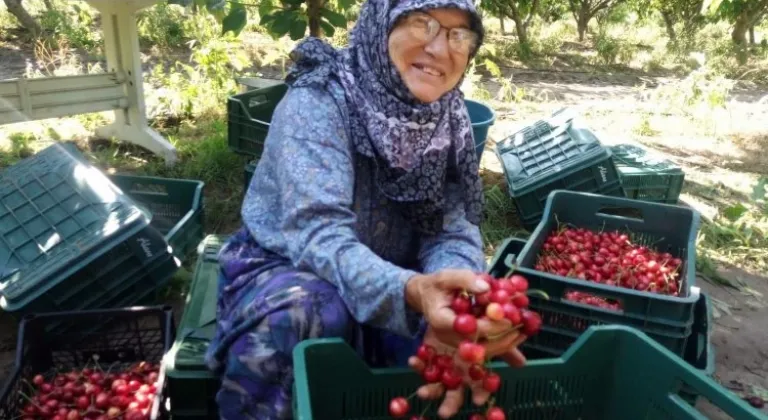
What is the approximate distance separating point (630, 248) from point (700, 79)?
457 cm

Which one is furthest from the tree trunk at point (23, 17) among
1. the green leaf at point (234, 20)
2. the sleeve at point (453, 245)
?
the sleeve at point (453, 245)

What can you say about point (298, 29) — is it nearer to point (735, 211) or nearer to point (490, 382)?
point (490, 382)

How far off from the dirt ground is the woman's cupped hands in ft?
5.21

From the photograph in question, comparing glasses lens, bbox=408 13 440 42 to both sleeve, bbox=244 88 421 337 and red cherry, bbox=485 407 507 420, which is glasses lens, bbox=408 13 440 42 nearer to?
sleeve, bbox=244 88 421 337

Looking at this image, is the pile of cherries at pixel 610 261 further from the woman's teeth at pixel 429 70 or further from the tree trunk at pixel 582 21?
the tree trunk at pixel 582 21

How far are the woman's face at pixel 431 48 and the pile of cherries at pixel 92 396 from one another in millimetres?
1167

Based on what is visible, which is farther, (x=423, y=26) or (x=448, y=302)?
(x=423, y=26)

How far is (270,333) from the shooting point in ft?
5.41

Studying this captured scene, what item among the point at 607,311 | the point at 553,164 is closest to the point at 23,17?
the point at 553,164

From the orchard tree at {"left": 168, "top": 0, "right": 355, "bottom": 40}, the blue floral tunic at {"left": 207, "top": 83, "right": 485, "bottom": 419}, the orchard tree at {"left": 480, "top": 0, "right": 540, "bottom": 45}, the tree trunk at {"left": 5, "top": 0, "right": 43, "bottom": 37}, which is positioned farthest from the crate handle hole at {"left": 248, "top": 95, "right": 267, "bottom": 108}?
the orchard tree at {"left": 480, "top": 0, "right": 540, "bottom": 45}

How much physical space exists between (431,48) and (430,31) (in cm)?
4

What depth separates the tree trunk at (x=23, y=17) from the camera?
8.41 metres

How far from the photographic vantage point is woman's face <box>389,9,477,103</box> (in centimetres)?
174

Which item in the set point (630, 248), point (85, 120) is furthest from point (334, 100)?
point (85, 120)
